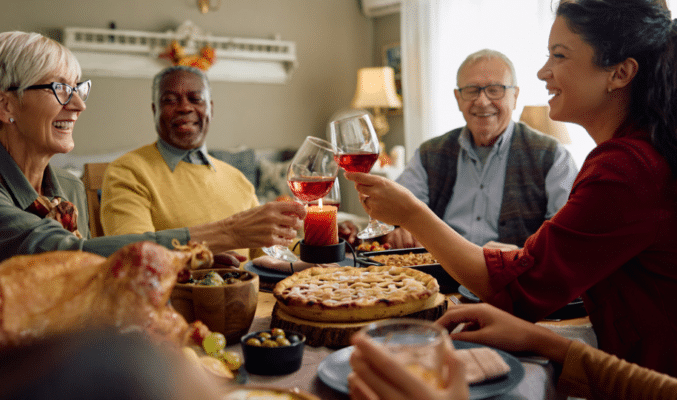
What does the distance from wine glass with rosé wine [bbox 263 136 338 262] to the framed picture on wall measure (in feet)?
15.2

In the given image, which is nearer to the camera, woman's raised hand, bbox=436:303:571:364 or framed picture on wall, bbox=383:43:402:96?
woman's raised hand, bbox=436:303:571:364

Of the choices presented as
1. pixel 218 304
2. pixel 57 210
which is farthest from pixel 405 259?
pixel 57 210

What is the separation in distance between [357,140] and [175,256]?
Answer: 0.74 m

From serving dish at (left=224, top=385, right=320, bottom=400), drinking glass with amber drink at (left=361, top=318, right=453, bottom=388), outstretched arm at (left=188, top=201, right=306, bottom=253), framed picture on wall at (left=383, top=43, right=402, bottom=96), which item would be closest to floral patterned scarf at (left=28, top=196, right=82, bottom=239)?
outstretched arm at (left=188, top=201, right=306, bottom=253)

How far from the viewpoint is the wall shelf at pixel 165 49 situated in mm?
4484

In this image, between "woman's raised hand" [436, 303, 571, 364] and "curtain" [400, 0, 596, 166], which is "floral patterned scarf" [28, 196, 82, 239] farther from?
"curtain" [400, 0, 596, 166]

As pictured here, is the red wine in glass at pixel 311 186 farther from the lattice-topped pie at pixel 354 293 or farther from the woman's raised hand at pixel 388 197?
the lattice-topped pie at pixel 354 293

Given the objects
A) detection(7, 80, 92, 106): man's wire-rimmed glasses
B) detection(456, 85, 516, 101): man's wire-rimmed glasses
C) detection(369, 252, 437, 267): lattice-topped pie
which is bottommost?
detection(369, 252, 437, 267): lattice-topped pie

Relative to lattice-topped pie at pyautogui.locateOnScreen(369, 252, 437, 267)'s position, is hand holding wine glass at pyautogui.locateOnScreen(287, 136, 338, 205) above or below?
above

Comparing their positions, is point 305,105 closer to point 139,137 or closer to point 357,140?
point 139,137

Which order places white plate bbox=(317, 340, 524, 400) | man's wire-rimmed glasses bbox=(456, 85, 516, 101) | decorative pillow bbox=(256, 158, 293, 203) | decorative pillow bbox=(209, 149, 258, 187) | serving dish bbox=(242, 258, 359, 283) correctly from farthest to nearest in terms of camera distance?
decorative pillow bbox=(256, 158, 293, 203) → decorative pillow bbox=(209, 149, 258, 187) → man's wire-rimmed glasses bbox=(456, 85, 516, 101) → serving dish bbox=(242, 258, 359, 283) → white plate bbox=(317, 340, 524, 400)

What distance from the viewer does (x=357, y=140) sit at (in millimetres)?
1250

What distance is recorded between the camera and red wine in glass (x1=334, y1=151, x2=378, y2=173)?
1.25 m

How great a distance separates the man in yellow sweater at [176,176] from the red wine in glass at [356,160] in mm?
951
